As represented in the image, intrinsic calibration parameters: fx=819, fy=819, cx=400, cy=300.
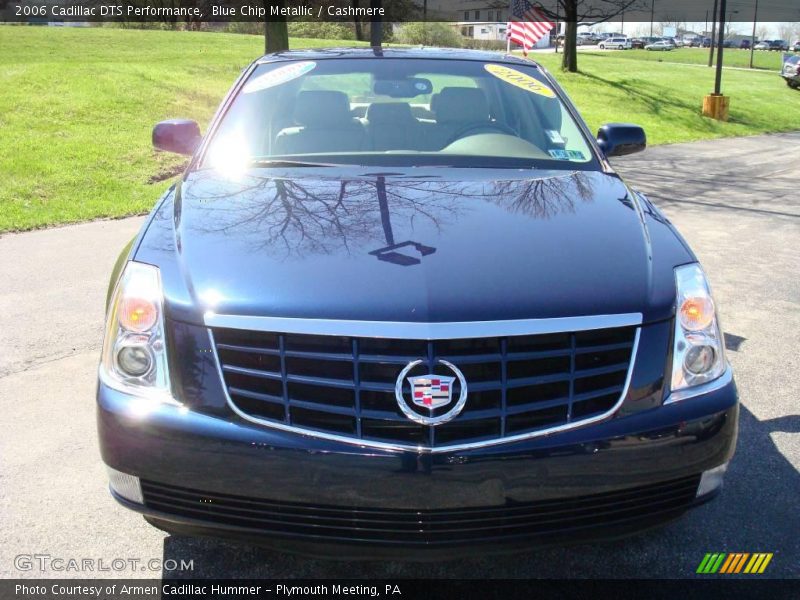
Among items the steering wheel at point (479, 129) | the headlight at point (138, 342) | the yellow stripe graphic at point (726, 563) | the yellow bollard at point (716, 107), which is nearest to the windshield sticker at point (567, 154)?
the steering wheel at point (479, 129)

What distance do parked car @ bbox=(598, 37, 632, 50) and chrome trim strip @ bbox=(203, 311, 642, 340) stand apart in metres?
83.3

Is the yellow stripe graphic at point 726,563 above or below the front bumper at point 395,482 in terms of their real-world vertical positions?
below

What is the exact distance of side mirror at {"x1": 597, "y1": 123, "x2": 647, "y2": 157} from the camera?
451cm

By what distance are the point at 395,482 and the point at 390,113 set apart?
7.31 feet

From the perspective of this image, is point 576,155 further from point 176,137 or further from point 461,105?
point 176,137

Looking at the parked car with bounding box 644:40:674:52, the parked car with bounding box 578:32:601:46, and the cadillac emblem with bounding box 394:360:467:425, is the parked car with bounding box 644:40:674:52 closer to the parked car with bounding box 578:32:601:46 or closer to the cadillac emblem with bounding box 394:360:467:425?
the parked car with bounding box 578:32:601:46

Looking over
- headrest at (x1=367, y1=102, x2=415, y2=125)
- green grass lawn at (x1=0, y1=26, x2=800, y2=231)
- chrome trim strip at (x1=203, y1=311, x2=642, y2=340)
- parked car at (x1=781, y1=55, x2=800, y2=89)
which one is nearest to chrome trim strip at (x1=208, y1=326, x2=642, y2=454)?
chrome trim strip at (x1=203, y1=311, x2=642, y2=340)

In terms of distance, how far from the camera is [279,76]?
4.24 m

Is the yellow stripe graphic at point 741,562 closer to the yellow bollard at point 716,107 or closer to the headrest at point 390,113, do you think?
the headrest at point 390,113

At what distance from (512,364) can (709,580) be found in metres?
1.14

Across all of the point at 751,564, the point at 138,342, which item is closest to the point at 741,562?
the point at 751,564

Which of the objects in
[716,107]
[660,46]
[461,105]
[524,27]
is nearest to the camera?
[461,105]

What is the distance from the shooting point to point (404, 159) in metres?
3.64

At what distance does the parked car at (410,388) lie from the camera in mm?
2232
